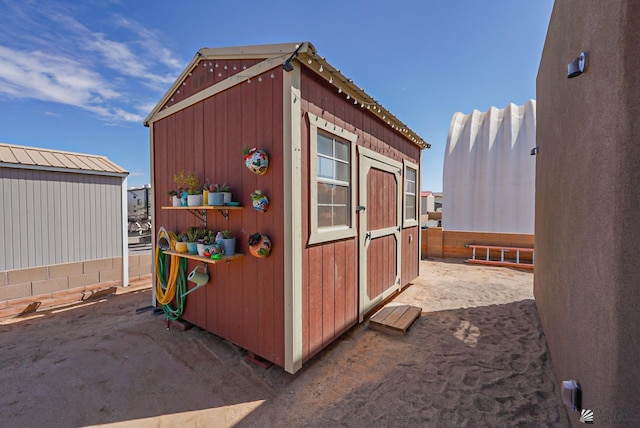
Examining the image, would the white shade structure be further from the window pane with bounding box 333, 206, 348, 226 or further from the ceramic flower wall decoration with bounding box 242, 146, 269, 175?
the ceramic flower wall decoration with bounding box 242, 146, 269, 175

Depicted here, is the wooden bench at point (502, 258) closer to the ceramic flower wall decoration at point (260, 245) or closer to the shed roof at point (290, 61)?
→ the shed roof at point (290, 61)

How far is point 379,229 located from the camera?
388cm

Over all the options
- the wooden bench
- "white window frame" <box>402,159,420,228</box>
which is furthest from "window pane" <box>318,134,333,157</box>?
the wooden bench

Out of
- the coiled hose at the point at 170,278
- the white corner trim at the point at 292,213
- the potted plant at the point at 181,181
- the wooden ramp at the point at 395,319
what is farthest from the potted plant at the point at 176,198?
the wooden ramp at the point at 395,319

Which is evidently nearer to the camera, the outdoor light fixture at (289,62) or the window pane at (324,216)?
the outdoor light fixture at (289,62)

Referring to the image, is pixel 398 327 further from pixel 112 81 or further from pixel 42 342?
pixel 112 81

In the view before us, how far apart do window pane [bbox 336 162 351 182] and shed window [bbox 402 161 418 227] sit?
2.16 metres

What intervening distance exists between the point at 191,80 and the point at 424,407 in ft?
13.9

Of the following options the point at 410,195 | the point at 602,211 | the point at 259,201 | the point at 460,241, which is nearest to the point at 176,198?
the point at 259,201

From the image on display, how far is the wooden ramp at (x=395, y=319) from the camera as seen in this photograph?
3.17 metres

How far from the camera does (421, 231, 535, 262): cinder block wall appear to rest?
22.8 feet

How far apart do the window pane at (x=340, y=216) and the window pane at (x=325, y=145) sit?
0.64m

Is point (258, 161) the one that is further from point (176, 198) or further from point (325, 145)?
point (176, 198)

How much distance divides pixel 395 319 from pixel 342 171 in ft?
6.89
